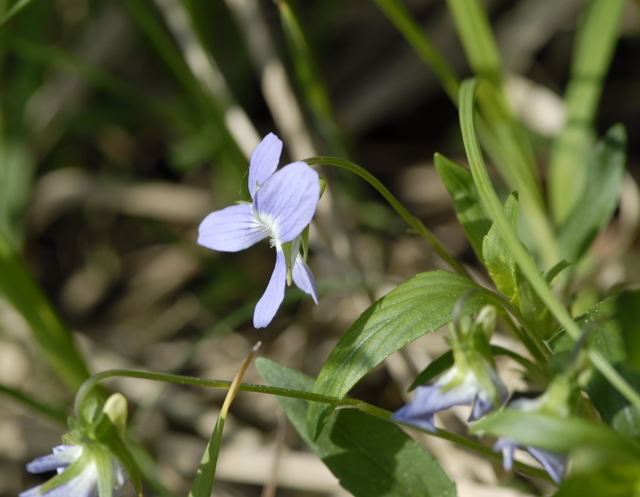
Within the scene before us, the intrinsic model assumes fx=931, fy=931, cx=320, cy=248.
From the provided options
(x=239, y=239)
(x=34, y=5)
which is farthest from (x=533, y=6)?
(x=239, y=239)

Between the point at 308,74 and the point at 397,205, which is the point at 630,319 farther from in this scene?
the point at 308,74

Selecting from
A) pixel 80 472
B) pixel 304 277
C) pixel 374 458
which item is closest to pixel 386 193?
pixel 304 277

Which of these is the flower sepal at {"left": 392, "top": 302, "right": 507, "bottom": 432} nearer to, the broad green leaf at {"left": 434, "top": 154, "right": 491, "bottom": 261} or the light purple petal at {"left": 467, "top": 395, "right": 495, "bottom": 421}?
the light purple petal at {"left": 467, "top": 395, "right": 495, "bottom": 421}

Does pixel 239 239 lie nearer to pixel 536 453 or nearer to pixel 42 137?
pixel 536 453

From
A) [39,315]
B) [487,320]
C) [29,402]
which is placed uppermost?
[39,315]

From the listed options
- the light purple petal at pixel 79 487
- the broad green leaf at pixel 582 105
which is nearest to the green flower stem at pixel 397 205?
the light purple petal at pixel 79 487

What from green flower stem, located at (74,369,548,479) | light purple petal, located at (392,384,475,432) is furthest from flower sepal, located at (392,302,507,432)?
green flower stem, located at (74,369,548,479)
